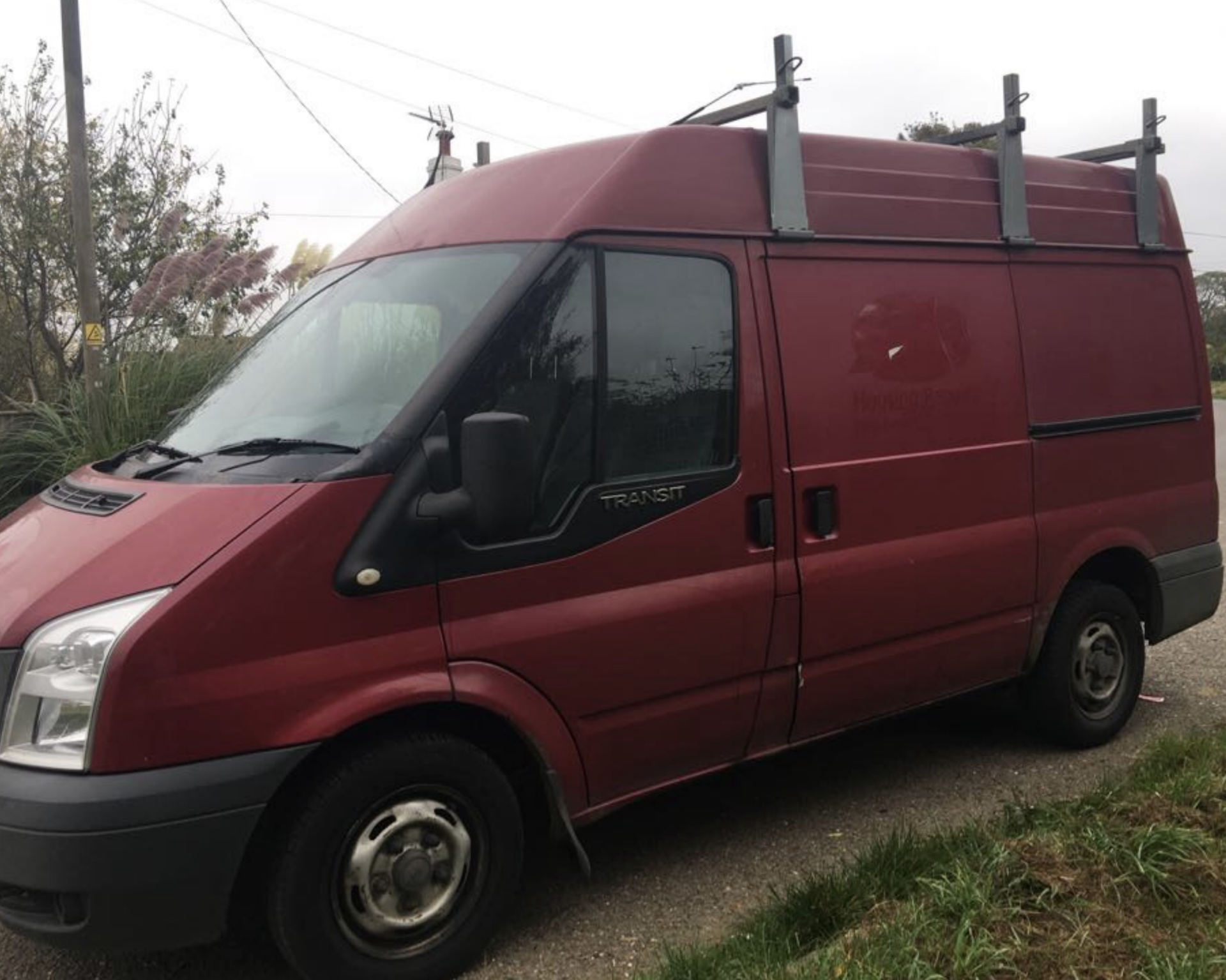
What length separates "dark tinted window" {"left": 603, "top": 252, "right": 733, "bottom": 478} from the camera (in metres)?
3.52

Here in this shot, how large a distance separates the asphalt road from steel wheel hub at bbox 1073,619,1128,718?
0.21 metres

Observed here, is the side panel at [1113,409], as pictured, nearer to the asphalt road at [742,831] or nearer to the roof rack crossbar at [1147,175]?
the roof rack crossbar at [1147,175]

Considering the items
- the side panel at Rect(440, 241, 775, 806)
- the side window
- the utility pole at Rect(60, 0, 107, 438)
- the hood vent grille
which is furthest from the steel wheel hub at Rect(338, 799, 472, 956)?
the utility pole at Rect(60, 0, 107, 438)

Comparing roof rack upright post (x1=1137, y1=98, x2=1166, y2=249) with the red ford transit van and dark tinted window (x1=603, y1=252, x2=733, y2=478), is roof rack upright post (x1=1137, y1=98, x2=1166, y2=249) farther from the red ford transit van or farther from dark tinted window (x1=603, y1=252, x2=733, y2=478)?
dark tinted window (x1=603, y1=252, x2=733, y2=478)

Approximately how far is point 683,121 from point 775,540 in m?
1.50

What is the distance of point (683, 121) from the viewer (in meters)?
4.00

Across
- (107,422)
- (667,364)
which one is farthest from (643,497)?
(107,422)

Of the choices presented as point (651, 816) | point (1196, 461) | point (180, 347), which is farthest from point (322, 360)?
point (180, 347)

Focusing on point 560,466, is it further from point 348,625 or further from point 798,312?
point 798,312

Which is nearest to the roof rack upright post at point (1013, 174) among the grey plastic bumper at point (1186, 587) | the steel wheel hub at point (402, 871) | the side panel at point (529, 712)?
the grey plastic bumper at point (1186, 587)

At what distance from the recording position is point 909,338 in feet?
13.9

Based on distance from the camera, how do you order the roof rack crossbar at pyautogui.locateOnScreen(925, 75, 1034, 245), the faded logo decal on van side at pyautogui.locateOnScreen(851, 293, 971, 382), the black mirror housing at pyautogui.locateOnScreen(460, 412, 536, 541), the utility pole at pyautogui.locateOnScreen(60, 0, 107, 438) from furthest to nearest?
the utility pole at pyautogui.locateOnScreen(60, 0, 107, 438)
the roof rack crossbar at pyautogui.locateOnScreen(925, 75, 1034, 245)
the faded logo decal on van side at pyautogui.locateOnScreen(851, 293, 971, 382)
the black mirror housing at pyautogui.locateOnScreen(460, 412, 536, 541)

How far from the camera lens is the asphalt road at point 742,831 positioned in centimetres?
338

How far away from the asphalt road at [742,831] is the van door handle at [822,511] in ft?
3.79
